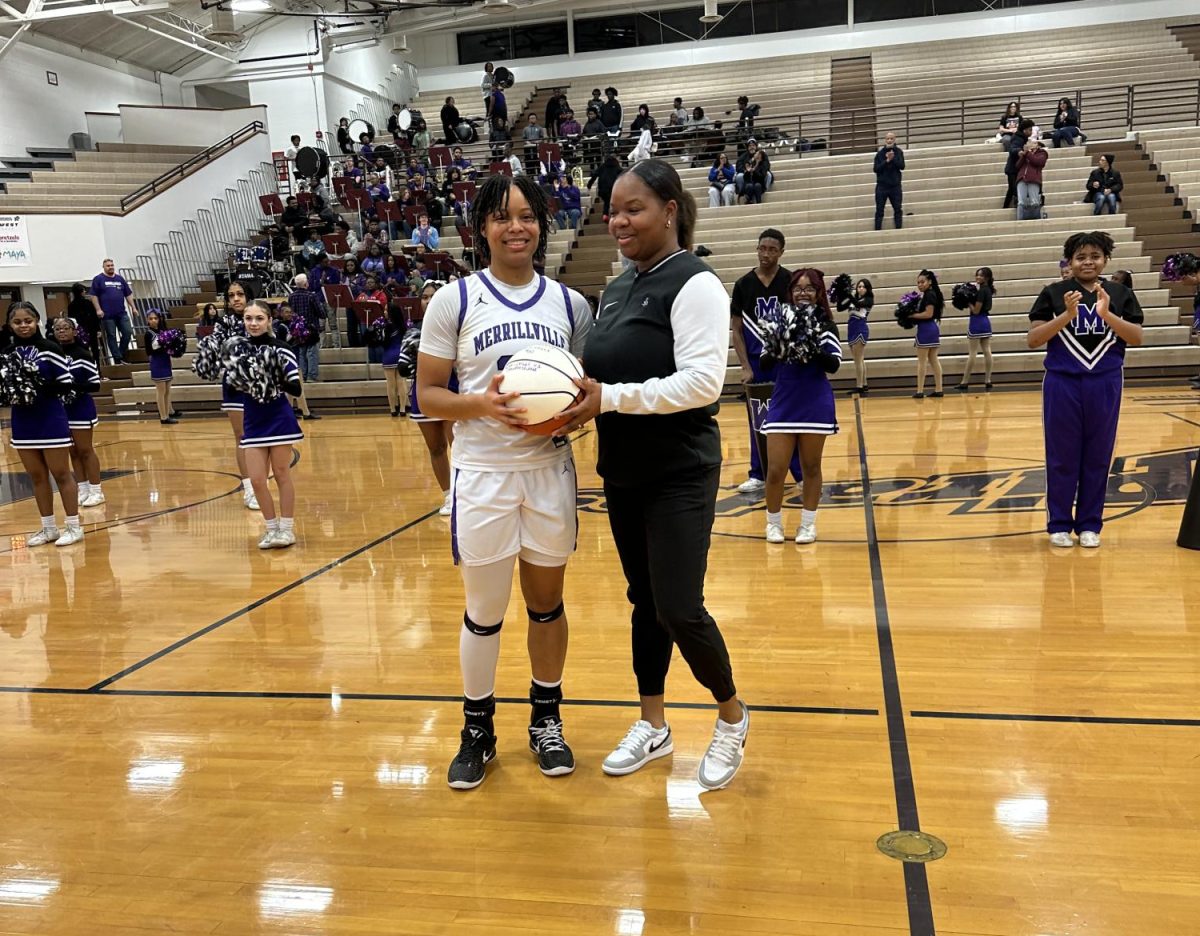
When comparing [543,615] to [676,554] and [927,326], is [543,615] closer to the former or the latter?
[676,554]

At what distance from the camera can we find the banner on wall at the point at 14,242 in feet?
56.8

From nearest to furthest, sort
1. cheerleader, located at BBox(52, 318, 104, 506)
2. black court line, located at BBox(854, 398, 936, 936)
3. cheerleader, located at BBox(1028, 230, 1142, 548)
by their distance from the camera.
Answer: black court line, located at BBox(854, 398, 936, 936), cheerleader, located at BBox(1028, 230, 1142, 548), cheerleader, located at BBox(52, 318, 104, 506)

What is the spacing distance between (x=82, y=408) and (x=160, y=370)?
7.43 metres

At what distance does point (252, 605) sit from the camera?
4.92 m

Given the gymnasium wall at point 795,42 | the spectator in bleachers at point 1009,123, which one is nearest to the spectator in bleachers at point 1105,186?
the spectator in bleachers at point 1009,123

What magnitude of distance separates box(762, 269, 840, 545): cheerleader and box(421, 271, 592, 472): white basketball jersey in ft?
9.65

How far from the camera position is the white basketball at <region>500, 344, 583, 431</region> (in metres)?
2.43

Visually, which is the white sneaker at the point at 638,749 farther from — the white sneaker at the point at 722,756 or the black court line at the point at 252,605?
the black court line at the point at 252,605

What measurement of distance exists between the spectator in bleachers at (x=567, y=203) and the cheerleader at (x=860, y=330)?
620 centimetres

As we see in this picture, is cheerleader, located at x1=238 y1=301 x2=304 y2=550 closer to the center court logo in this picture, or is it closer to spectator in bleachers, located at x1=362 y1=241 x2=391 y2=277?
the center court logo

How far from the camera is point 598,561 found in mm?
5402

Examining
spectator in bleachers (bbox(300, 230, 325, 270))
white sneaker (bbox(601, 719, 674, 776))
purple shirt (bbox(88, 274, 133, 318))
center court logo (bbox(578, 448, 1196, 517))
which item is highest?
spectator in bleachers (bbox(300, 230, 325, 270))

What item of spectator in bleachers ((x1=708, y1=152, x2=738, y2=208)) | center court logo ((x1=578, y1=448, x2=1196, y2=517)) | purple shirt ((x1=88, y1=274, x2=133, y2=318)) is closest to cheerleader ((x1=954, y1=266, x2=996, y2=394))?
center court logo ((x1=578, y1=448, x2=1196, y2=517))

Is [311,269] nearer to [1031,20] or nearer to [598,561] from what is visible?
[598,561]
